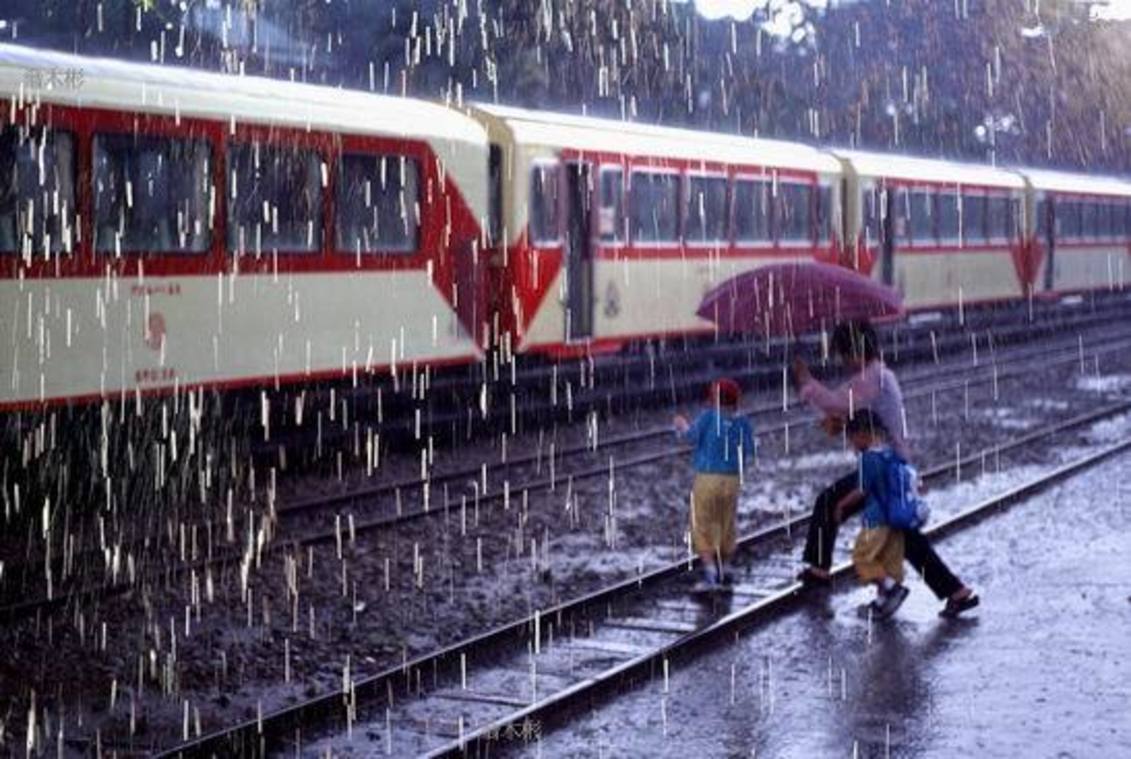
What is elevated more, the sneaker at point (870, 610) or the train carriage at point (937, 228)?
the train carriage at point (937, 228)

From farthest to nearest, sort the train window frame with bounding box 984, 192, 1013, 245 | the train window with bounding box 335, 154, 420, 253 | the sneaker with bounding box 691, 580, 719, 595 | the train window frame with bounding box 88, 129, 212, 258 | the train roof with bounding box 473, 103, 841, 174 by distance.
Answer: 1. the train window frame with bounding box 984, 192, 1013, 245
2. the train roof with bounding box 473, 103, 841, 174
3. the train window with bounding box 335, 154, 420, 253
4. the train window frame with bounding box 88, 129, 212, 258
5. the sneaker with bounding box 691, 580, 719, 595

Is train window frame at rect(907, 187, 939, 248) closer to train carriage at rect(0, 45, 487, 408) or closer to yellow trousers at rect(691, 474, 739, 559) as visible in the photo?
train carriage at rect(0, 45, 487, 408)

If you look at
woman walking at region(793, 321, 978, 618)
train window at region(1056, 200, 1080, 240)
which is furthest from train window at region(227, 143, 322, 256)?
train window at region(1056, 200, 1080, 240)

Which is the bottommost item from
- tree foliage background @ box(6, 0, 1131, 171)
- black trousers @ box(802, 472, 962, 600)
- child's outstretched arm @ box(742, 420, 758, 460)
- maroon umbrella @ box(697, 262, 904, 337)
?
black trousers @ box(802, 472, 962, 600)

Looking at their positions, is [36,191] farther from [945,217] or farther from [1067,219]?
[1067,219]

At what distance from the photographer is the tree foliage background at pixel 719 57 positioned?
29344 mm

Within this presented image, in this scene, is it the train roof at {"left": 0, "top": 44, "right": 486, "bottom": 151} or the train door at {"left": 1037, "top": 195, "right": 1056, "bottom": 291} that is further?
the train door at {"left": 1037, "top": 195, "right": 1056, "bottom": 291}

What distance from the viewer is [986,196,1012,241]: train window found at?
34.1 meters

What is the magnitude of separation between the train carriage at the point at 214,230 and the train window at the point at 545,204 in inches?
61.8

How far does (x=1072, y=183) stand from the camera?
40375 millimetres

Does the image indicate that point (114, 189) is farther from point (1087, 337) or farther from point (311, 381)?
point (1087, 337)

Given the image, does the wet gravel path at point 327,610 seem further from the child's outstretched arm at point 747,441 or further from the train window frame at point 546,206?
the train window frame at point 546,206

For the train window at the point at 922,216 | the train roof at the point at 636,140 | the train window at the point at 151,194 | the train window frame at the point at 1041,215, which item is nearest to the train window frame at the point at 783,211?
the train roof at the point at 636,140

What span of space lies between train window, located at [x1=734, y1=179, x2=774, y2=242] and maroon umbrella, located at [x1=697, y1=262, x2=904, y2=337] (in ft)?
41.0
